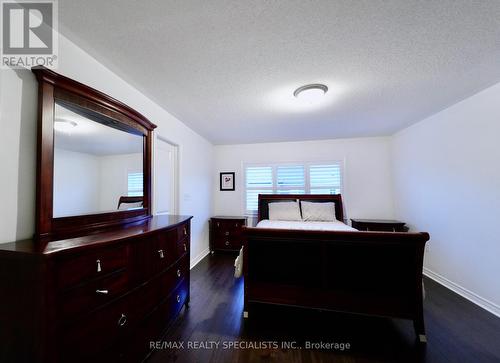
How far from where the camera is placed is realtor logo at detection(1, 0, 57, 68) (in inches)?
42.9

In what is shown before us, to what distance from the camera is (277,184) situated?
4.34 m

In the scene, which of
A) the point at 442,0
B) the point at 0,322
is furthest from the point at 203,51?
the point at 0,322

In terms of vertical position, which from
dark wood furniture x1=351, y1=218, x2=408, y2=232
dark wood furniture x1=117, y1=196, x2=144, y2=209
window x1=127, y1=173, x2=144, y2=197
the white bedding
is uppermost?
window x1=127, y1=173, x2=144, y2=197

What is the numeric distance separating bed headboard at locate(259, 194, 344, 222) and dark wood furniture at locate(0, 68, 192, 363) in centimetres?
249

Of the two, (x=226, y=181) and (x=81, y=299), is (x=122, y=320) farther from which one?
(x=226, y=181)

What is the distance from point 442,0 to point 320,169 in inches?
125

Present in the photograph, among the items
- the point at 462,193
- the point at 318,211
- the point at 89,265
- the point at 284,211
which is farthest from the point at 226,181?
the point at 462,193

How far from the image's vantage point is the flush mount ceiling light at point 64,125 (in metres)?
1.28

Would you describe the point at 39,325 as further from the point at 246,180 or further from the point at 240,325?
the point at 246,180

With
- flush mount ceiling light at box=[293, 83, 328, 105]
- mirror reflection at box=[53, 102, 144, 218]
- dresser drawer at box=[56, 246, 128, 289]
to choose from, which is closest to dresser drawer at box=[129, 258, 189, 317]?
dresser drawer at box=[56, 246, 128, 289]

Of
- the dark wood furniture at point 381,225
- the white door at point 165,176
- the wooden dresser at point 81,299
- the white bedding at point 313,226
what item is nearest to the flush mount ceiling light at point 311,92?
the white bedding at point 313,226

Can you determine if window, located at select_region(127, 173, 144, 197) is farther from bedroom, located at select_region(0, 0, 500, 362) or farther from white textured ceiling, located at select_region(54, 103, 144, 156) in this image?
white textured ceiling, located at select_region(54, 103, 144, 156)

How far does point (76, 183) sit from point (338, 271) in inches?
90.7

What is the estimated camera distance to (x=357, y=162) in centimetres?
402
